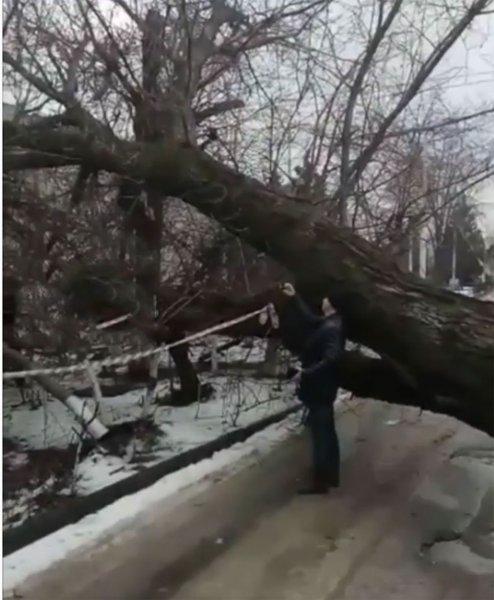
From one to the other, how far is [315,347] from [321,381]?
275 millimetres

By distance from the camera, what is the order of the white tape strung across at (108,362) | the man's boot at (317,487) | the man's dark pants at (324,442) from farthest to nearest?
the man's dark pants at (324,442), the man's boot at (317,487), the white tape strung across at (108,362)

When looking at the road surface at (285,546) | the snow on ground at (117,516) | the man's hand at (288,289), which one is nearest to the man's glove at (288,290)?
the man's hand at (288,289)

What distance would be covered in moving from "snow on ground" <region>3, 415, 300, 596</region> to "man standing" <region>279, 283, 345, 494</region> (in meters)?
0.64

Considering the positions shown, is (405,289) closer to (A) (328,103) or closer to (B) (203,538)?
(B) (203,538)

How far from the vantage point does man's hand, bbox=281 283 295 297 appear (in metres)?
6.24

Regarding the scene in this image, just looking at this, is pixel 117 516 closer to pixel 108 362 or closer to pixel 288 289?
pixel 108 362

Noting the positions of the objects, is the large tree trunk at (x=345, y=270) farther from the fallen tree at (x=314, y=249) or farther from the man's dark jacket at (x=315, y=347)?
the man's dark jacket at (x=315, y=347)

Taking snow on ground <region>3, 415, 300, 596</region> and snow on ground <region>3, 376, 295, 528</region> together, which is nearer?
snow on ground <region>3, 415, 300, 596</region>

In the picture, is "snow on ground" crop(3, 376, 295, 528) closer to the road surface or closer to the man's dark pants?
the road surface

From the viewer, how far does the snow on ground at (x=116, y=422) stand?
5.06 metres

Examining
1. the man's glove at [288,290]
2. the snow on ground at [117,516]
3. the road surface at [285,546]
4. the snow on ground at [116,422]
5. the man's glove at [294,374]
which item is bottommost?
the road surface at [285,546]

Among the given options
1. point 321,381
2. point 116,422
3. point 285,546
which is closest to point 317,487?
point 321,381

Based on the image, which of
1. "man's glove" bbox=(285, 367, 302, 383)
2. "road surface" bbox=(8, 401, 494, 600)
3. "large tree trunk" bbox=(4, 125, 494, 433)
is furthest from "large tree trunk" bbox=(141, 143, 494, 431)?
"road surface" bbox=(8, 401, 494, 600)

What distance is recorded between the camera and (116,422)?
6.33 m
